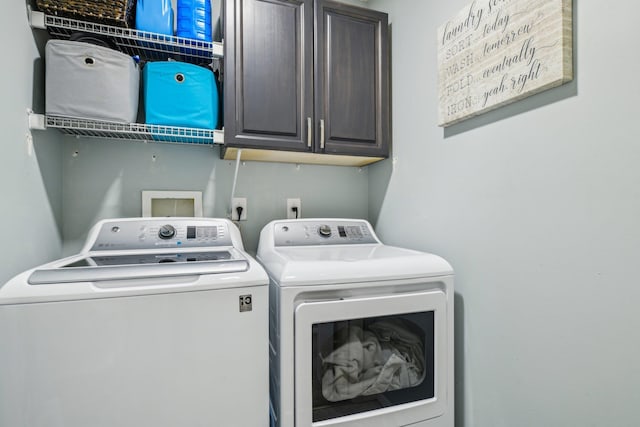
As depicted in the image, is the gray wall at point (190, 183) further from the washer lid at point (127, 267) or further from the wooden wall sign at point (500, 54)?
the wooden wall sign at point (500, 54)

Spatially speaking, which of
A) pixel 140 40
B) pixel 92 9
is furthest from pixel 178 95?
pixel 92 9

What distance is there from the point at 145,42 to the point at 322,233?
4.03 ft

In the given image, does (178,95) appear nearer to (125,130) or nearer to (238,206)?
(125,130)

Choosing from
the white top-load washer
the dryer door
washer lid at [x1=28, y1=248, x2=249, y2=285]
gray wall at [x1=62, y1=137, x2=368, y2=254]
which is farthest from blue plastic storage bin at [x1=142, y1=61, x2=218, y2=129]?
the dryer door

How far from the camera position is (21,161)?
1.12 metres

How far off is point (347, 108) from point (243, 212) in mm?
842

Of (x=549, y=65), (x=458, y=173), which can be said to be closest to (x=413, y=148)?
(x=458, y=173)

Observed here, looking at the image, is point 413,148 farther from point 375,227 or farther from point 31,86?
point 31,86

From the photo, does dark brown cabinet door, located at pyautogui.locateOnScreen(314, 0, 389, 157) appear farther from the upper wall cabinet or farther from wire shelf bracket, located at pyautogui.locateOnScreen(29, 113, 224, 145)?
wire shelf bracket, located at pyautogui.locateOnScreen(29, 113, 224, 145)

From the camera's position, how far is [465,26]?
1.26 meters

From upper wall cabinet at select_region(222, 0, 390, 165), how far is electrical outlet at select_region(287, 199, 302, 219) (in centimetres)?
31

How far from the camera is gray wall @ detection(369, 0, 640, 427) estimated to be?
32.0 inches

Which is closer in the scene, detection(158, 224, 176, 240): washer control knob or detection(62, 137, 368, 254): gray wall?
detection(158, 224, 176, 240): washer control knob

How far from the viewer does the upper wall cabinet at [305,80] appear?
1.49m
